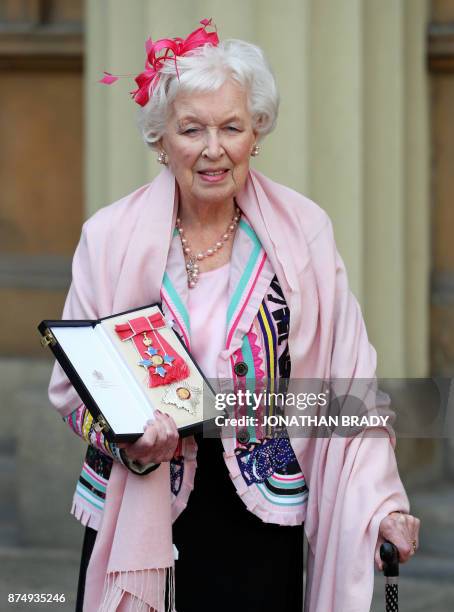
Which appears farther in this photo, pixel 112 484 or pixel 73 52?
pixel 73 52

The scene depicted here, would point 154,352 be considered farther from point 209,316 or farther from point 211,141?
point 211,141

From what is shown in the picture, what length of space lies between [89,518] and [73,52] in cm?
346

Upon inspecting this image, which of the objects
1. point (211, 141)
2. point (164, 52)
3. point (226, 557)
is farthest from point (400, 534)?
point (164, 52)

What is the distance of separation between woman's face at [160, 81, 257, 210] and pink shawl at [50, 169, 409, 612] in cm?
13

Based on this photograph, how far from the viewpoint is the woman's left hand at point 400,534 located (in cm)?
302

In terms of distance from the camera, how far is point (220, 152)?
3080mm

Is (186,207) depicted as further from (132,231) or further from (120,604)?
(120,604)

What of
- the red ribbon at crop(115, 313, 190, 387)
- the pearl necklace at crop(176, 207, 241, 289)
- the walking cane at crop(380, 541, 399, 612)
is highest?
the pearl necklace at crop(176, 207, 241, 289)

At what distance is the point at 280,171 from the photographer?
211 inches

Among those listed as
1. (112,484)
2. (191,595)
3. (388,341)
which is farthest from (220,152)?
(388,341)

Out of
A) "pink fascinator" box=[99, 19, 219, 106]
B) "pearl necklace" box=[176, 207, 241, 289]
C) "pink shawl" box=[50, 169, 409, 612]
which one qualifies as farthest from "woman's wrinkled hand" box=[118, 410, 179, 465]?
"pink fascinator" box=[99, 19, 219, 106]

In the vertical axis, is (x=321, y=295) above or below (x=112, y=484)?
above

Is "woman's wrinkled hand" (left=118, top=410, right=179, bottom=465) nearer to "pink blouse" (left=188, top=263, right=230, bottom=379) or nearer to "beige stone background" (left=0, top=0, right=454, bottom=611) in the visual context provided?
"pink blouse" (left=188, top=263, right=230, bottom=379)

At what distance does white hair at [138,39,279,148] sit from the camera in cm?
309
